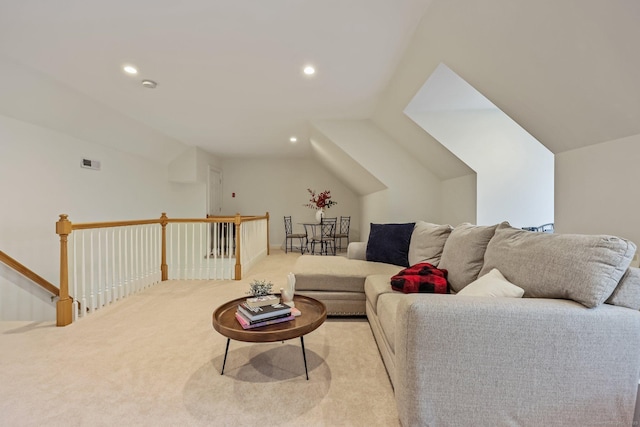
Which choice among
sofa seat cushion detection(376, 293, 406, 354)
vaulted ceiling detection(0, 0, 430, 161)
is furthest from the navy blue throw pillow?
vaulted ceiling detection(0, 0, 430, 161)

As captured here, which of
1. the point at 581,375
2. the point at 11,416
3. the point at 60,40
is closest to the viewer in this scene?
the point at 581,375

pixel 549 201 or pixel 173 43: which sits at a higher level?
pixel 173 43

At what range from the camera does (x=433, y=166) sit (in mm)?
4285

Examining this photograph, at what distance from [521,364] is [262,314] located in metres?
1.28

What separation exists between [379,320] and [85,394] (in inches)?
71.0

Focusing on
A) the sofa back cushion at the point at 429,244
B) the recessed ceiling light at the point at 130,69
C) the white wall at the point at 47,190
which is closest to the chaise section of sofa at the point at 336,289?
the sofa back cushion at the point at 429,244

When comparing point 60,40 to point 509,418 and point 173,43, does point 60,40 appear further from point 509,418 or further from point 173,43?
point 509,418

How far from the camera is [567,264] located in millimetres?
1368

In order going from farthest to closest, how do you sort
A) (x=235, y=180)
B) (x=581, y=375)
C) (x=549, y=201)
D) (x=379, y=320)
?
1. (x=235, y=180)
2. (x=549, y=201)
3. (x=379, y=320)
4. (x=581, y=375)

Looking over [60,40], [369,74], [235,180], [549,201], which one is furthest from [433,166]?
[235,180]

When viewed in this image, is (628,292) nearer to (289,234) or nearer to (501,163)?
(501,163)

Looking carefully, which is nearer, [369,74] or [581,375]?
[581,375]

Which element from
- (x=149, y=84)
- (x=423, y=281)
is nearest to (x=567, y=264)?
(x=423, y=281)

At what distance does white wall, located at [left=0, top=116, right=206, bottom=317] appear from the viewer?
10.8ft
